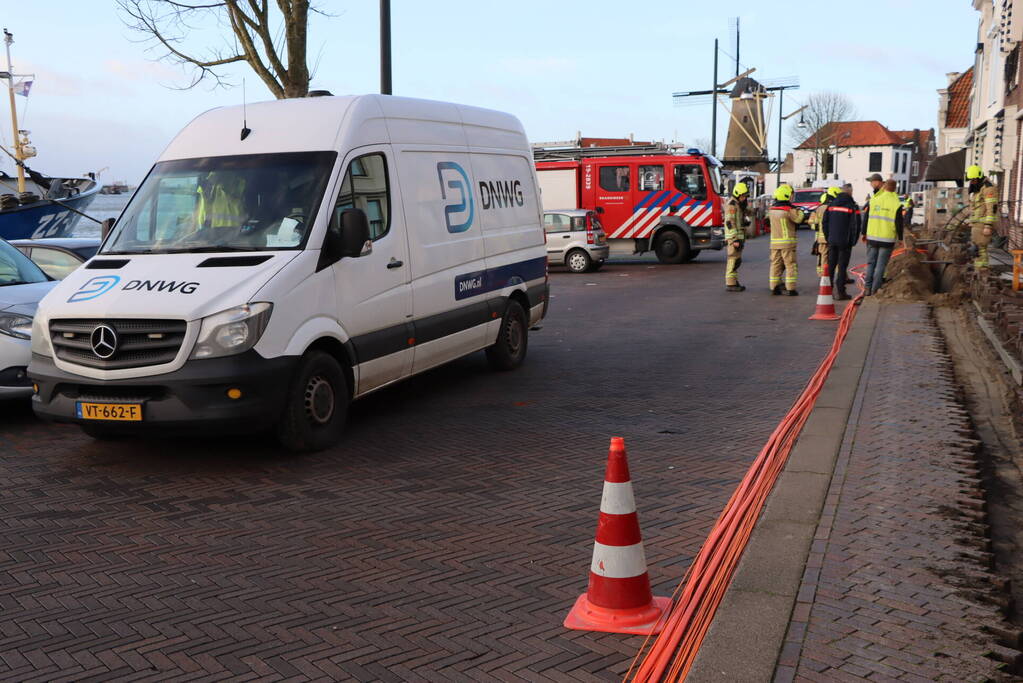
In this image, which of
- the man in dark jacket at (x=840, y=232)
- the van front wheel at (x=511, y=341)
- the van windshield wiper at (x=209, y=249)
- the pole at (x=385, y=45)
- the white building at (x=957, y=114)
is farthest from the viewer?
the white building at (x=957, y=114)

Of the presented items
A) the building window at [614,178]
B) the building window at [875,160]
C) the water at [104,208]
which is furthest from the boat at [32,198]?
the building window at [875,160]

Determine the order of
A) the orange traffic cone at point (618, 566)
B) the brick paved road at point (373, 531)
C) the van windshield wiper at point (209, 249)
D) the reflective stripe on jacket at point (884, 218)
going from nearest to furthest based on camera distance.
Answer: the brick paved road at point (373, 531), the orange traffic cone at point (618, 566), the van windshield wiper at point (209, 249), the reflective stripe on jacket at point (884, 218)

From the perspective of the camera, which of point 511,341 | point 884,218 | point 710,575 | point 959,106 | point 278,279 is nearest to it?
point 710,575

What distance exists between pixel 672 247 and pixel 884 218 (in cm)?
1089

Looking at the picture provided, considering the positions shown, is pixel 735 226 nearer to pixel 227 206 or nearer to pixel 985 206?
pixel 985 206

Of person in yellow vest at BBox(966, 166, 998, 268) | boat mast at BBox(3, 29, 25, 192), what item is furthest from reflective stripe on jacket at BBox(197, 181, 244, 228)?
boat mast at BBox(3, 29, 25, 192)

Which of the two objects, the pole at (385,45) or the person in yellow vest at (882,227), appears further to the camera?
the person in yellow vest at (882,227)

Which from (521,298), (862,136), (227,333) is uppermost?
(862,136)

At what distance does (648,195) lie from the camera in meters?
25.1

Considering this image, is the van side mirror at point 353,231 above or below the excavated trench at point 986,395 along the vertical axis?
above

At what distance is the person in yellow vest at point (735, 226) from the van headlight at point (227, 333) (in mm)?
12203

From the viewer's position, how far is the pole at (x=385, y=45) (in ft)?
45.1

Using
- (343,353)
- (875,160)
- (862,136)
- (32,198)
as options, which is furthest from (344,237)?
(862,136)

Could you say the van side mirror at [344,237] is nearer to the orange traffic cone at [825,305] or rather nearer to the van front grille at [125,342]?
the van front grille at [125,342]
